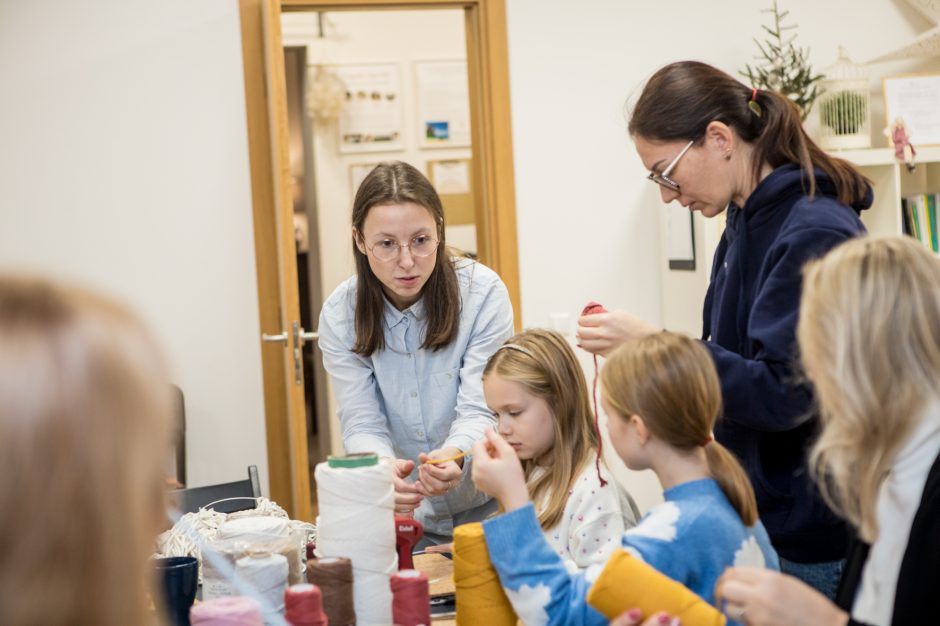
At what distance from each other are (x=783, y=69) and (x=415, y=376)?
2.17 m

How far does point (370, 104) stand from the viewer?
5441 millimetres

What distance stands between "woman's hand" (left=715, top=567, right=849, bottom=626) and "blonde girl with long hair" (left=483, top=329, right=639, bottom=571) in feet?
1.74

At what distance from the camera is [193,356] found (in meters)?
3.65

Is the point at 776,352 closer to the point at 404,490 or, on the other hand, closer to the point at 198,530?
the point at 404,490

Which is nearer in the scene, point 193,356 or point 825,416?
point 825,416

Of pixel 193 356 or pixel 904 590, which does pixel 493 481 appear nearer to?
pixel 904 590

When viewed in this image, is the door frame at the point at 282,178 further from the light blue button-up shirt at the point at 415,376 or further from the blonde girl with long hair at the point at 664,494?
the blonde girl with long hair at the point at 664,494

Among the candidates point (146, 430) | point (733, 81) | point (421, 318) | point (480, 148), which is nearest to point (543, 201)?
point (480, 148)

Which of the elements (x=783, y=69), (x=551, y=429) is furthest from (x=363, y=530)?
(x=783, y=69)

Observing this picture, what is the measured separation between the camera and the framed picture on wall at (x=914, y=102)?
3.71m

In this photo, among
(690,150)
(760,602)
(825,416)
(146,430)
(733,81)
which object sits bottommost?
(760,602)

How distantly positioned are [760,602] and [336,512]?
0.58m

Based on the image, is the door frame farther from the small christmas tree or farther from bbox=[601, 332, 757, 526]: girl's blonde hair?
bbox=[601, 332, 757, 526]: girl's blonde hair

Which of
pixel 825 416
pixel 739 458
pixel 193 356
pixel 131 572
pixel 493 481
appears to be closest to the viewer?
pixel 131 572
